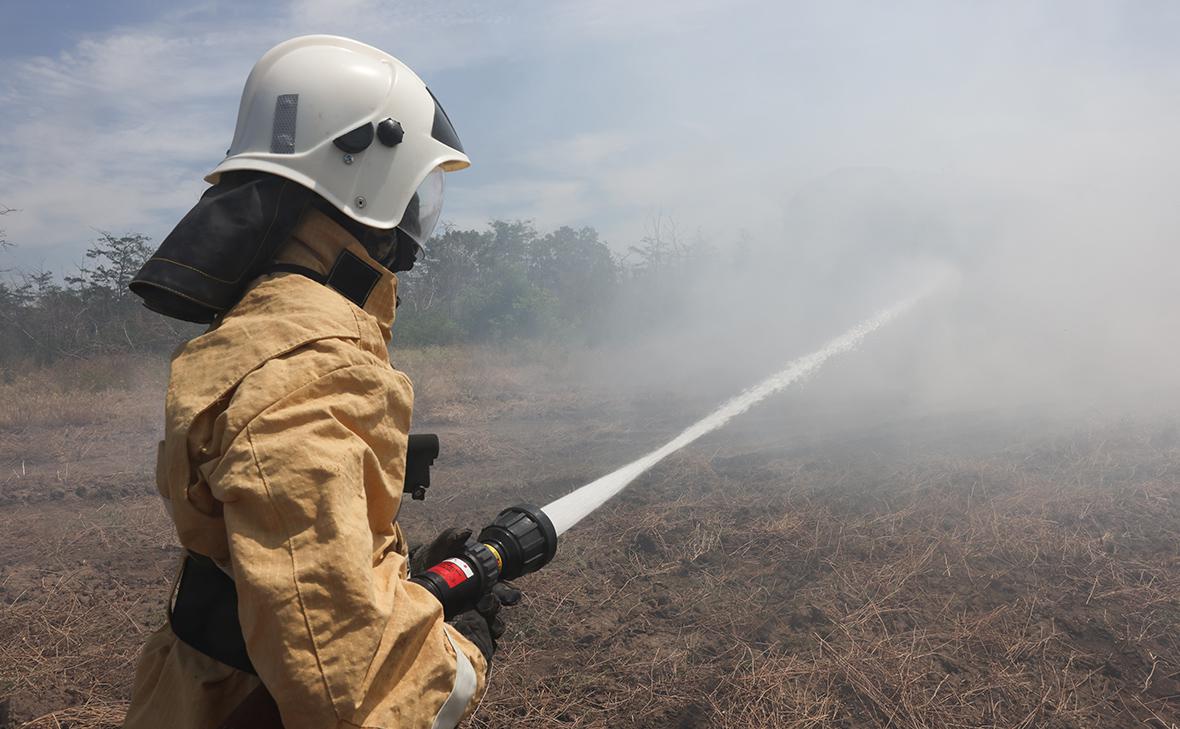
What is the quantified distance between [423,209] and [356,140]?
29 centimetres

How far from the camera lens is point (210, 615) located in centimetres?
125

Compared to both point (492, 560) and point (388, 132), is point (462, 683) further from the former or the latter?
point (388, 132)

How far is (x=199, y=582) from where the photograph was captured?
127 centimetres

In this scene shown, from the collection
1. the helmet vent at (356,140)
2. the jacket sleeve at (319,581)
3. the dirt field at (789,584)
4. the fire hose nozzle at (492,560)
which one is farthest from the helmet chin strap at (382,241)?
the dirt field at (789,584)

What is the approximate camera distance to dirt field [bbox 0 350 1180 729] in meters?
3.00

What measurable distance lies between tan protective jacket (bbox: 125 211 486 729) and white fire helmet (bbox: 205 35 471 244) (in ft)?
1.11

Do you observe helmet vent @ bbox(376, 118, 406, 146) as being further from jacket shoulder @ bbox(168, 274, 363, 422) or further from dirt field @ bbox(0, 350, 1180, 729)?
dirt field @ bbox(0, 350, 1180, 729)

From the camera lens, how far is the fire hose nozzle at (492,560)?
1.38m

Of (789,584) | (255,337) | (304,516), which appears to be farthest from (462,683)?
(789,584)

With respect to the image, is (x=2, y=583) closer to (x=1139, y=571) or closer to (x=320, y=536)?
(x=320, y=536)

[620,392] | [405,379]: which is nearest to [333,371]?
[405,379]

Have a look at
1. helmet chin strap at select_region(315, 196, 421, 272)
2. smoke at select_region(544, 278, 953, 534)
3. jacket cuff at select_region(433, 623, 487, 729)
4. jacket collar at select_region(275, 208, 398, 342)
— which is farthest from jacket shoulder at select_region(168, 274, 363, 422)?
smoke at select_region(544, 278, 953, 534)

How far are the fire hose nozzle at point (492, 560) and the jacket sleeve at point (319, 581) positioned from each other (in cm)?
24

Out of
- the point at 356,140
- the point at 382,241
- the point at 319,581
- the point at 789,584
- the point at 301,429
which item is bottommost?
the point at 789,584
